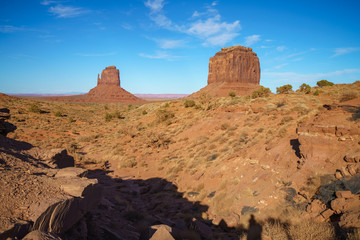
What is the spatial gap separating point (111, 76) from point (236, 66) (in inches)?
4039

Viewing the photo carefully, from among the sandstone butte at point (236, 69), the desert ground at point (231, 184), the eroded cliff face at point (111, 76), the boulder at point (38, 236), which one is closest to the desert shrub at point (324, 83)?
the desert ground at point (231, 184)

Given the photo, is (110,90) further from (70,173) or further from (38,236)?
(38,236)

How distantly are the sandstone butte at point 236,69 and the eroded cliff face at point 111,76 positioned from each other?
8443 centimetres

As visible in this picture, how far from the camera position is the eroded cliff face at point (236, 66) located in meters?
105

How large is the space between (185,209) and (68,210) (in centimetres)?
513

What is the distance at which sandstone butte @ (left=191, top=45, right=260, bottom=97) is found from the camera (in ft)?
344

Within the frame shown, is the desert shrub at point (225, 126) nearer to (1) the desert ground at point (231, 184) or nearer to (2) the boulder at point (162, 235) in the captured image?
(1) the desert ground at point (231, 184)

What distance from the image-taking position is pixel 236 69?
343 feet

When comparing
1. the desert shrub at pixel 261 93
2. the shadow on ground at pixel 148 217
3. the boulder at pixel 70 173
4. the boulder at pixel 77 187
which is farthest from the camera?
the desert shrub at pixel 261 93

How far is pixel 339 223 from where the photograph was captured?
4.60m

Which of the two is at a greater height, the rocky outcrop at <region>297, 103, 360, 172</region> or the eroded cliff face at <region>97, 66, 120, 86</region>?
the eroded cliff face at <region>97, 66, 120, 86</region>

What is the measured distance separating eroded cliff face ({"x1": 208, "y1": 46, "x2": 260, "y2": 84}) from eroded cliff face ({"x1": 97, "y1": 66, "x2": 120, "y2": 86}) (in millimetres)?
84155

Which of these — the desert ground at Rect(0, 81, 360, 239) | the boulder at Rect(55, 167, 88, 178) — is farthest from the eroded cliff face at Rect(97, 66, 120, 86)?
the boulder at Rect(55, 167, 88, 178)

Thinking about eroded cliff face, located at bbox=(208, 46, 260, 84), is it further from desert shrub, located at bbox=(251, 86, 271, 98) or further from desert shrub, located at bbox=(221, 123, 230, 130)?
desert shrub, located at bbox=(221, 123, 230, 130)
